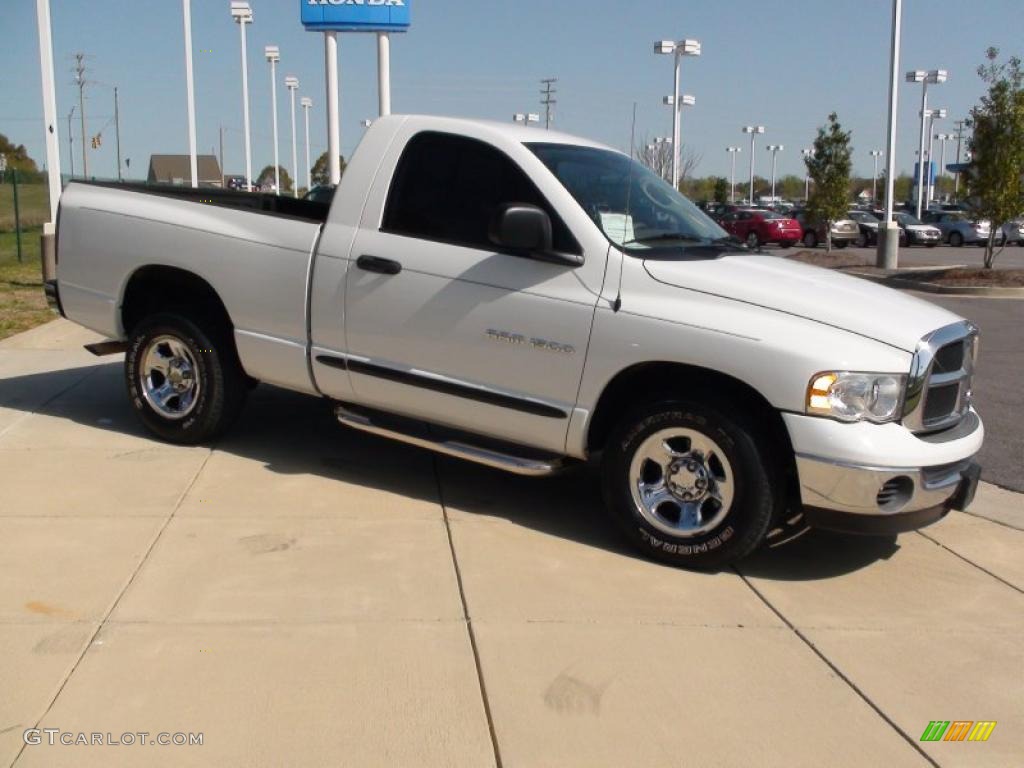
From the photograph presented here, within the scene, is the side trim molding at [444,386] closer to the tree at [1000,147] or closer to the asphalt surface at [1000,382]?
the asphalt surface at [1000,382]

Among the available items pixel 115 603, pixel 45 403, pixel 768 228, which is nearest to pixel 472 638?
pixel 115 603

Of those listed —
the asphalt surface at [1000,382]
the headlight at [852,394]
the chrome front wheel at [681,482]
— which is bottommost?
the asphalt surface at [1000,382]

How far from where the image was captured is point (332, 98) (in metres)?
20.8

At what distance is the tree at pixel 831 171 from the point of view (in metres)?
31.4

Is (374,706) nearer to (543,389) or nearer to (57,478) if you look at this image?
(543,389)

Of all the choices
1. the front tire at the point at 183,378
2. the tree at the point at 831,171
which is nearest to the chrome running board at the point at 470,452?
the front tire at the point at 183,378

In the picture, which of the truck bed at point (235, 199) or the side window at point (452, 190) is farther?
the truck bed at point (235, 199)

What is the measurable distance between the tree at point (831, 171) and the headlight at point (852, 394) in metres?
28.6

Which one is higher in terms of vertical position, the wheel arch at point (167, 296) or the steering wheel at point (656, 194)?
the steering wheel at point (656, 194)

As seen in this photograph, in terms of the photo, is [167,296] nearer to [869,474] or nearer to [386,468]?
[386,468]

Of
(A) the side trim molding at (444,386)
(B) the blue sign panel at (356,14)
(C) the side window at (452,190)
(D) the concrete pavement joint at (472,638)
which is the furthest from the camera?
(B) the blue sign panel at (356,14)

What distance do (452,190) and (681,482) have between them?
6.41ft

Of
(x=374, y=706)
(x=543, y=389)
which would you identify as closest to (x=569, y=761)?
(x=374, y=706)

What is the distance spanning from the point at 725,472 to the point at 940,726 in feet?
4.79
